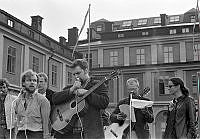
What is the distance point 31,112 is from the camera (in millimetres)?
4816

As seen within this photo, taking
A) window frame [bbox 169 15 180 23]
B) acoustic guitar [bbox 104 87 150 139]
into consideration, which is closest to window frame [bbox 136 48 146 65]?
window frame [bbox 169 15 180 23]

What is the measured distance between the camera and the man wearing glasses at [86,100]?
488 cm

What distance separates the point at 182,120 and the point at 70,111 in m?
1.65

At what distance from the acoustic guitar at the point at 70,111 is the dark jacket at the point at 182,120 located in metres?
1.14

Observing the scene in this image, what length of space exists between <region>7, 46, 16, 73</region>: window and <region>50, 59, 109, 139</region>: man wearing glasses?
21498 mm

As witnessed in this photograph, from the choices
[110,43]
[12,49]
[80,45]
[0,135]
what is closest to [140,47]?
[110,43]

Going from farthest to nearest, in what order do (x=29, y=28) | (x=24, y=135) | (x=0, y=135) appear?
(x=29, y=28), (x=0, y=135), (x=24, y=135)

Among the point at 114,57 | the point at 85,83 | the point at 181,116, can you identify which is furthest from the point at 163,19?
the point at 85,83

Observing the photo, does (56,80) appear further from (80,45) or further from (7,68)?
(80,45)

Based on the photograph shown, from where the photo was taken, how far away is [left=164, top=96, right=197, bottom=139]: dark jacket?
17.8 ft

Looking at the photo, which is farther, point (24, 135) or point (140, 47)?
point (140, 47)

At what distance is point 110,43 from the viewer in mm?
44656

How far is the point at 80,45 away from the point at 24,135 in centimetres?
4146

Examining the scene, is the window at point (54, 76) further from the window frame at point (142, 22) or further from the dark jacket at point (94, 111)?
the dark jacket at point (94, 111)
